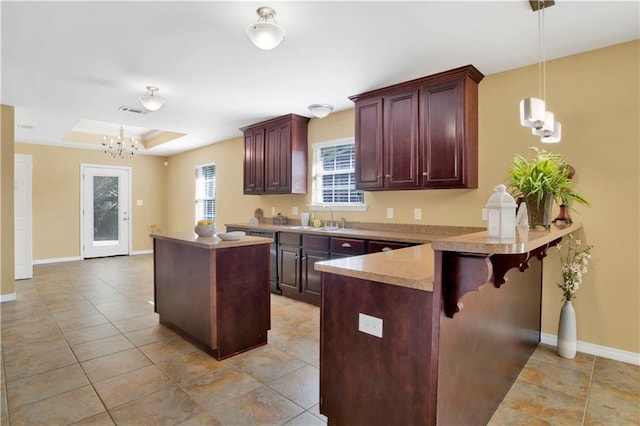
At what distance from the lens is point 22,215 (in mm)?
5621

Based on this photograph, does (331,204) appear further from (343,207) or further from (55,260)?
(55,260)

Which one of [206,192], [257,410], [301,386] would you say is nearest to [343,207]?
[301,386]

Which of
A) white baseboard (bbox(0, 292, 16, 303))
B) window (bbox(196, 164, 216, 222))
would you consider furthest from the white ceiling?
window (bbox(196, 164, 216, 222))

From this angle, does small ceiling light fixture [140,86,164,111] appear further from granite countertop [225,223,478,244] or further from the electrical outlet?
the electrical outlet

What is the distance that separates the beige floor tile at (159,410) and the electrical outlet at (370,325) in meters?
1.16

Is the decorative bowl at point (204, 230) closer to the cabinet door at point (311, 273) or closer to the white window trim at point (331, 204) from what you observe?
the cabinet door at point (311, 273)

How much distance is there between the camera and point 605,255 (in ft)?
9.12

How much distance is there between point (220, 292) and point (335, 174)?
263 centimetres

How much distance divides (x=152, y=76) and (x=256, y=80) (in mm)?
1037

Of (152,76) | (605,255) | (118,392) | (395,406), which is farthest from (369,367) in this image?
(152,76)

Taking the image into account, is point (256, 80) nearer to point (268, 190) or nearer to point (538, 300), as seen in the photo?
point (268, 190)

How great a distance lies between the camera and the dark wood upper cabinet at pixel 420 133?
10.6ft

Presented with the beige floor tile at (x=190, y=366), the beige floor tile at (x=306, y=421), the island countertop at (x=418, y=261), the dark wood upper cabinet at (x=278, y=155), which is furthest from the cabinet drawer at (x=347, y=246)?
the beige floor tile at (x=306, y=421)

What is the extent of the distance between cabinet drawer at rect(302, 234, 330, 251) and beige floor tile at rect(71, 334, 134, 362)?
2.12m
